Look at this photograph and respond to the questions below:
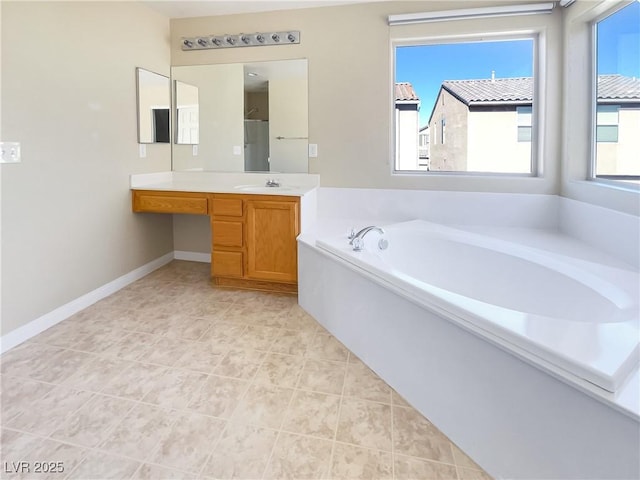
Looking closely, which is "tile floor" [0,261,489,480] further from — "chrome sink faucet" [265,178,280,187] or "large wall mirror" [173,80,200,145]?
"large wall mirror" [173,80,200,145]

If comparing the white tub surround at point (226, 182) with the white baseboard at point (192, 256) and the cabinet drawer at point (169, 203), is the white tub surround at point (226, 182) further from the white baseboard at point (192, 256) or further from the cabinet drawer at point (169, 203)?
the white baseboard at point (192, 256)

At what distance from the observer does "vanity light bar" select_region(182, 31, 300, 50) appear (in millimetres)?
3463

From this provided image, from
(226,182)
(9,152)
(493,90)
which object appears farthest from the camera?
(226,182)

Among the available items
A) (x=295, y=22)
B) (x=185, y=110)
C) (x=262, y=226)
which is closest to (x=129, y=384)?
(x=262, y=226)

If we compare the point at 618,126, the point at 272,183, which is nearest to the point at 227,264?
the point at 272,183

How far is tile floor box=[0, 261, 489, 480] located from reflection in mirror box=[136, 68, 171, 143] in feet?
5.52

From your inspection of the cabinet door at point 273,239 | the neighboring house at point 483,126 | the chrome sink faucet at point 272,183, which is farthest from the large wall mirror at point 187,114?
the neighboring house at point 483,126

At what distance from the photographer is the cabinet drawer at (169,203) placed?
326 centimetres

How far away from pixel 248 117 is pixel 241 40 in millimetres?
661

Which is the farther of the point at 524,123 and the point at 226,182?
the point at 226,182

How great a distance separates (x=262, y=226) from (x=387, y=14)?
1996 mm

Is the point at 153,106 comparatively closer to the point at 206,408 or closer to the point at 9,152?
the point at 9,152

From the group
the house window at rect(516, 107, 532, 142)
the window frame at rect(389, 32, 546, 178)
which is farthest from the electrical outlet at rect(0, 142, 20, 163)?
the house window at rect(516, 107, 532, 142)

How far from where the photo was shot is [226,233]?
321 centimetres
